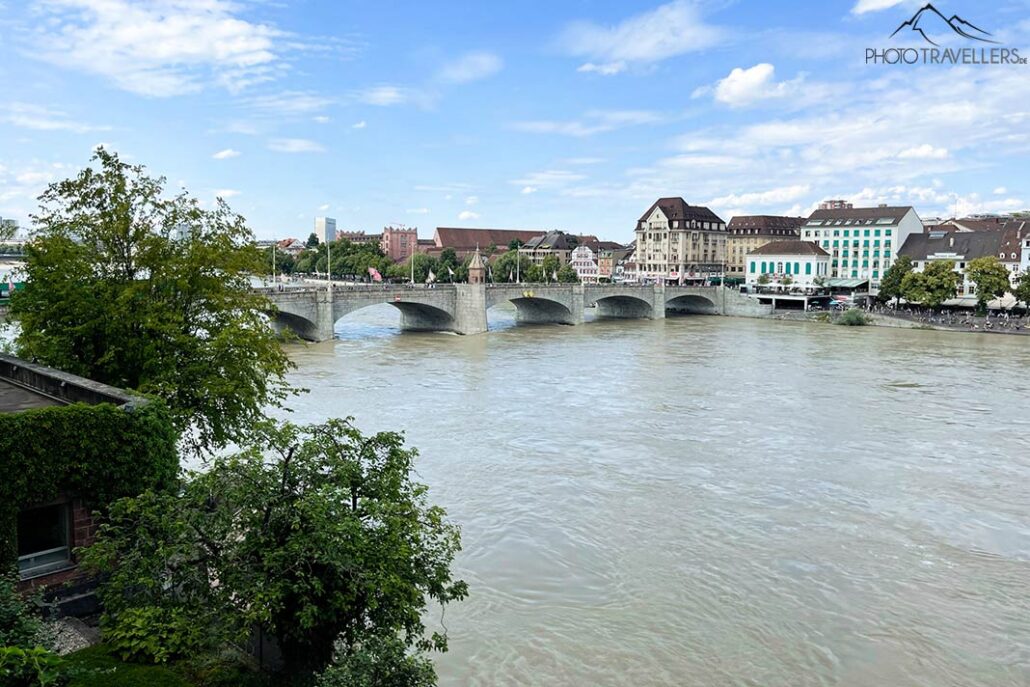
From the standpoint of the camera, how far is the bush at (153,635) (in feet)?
31.9

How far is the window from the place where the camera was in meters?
11.2

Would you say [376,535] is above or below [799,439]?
above

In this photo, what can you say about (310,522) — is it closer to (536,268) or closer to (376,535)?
(376,535)

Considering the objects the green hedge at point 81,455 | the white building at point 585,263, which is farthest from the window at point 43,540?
the white building at point 585,263

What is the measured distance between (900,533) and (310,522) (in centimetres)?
1644

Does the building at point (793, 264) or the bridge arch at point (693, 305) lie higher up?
the building at point (793, 264)

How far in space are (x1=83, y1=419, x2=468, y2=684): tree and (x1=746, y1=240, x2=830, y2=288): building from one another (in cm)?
10355

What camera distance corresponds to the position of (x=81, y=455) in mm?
11305

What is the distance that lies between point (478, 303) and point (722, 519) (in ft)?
157

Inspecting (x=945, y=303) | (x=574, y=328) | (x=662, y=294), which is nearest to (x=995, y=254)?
(x=945, y=303)

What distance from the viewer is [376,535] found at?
416 inches

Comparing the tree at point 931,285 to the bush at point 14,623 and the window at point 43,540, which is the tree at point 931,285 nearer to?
the window at point 43,540

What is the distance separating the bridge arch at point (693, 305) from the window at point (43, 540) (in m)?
88.3

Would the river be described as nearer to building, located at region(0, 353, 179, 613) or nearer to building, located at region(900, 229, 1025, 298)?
building, located at region(0, 353, 179, 613)
